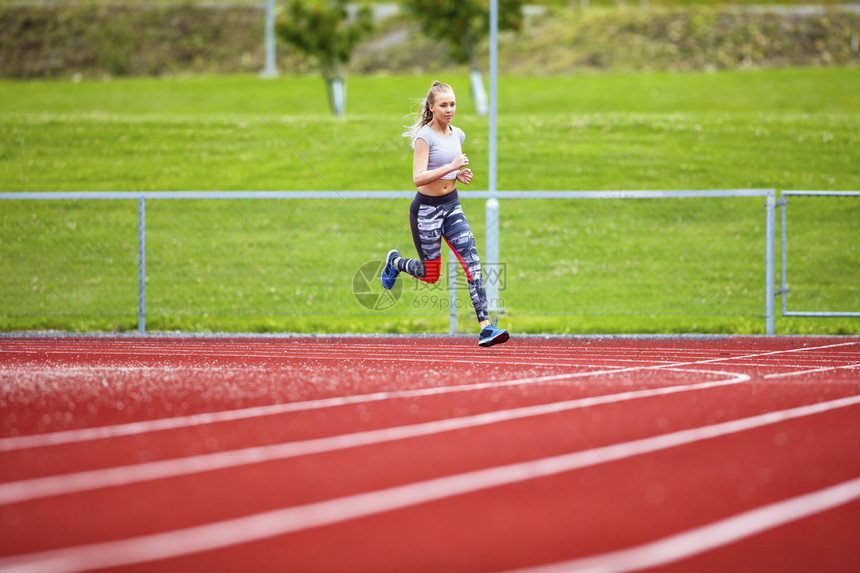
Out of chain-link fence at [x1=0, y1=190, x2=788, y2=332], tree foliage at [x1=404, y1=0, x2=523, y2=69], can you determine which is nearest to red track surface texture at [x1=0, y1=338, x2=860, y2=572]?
chain-link fence at [x1=0, y1=190, x2=788, y2=332]

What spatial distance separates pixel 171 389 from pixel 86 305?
324 inches

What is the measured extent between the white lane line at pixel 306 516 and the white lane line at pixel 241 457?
2.51 ft

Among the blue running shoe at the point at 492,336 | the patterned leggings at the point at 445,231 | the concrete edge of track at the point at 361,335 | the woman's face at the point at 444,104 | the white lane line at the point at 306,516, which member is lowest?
the concrete edge of track at the point at 361,335

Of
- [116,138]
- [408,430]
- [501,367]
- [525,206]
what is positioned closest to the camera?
[408,430]

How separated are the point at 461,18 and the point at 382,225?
47.9 feet

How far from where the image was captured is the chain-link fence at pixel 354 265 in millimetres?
13055

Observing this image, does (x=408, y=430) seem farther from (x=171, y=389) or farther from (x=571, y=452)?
(x=171, y=389)

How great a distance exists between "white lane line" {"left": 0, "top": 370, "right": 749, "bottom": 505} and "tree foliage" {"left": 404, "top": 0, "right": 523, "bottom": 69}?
82.3ft

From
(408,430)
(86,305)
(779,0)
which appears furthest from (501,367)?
(779,0)

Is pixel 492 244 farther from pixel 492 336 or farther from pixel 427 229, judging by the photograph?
→ pixel 427 229

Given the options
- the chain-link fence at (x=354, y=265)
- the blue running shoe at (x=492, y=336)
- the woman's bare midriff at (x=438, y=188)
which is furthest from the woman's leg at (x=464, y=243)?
the chain-link fence at (x=354, y=265)

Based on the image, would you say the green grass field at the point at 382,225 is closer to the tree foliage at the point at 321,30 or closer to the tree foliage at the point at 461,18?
the tree foliage at the point at 461,18

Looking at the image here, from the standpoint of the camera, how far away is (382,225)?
17.2 metres

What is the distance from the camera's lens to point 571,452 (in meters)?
4.93
